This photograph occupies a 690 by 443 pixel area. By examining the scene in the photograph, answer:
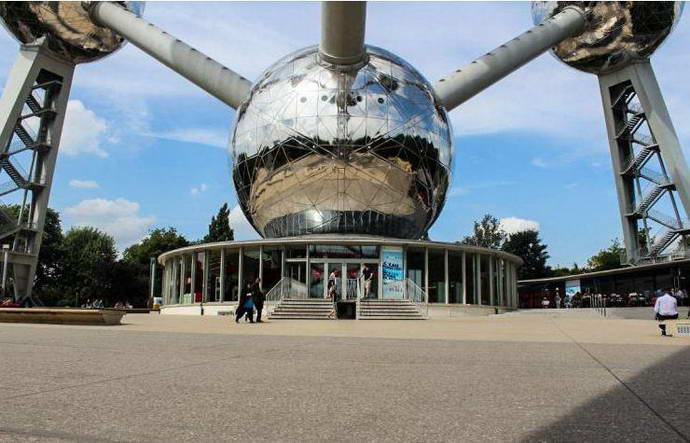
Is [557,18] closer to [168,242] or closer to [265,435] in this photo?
[265,435]

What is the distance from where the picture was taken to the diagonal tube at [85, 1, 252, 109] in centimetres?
3203

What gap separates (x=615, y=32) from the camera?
4291cm

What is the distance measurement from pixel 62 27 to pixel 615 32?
3679 cm

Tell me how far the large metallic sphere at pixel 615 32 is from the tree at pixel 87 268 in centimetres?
4500

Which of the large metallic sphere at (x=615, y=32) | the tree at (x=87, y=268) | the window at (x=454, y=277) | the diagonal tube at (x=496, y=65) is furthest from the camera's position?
the tree at (x=87, y=268)

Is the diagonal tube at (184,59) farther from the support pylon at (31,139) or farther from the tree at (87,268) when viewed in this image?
the tree at (87,268)

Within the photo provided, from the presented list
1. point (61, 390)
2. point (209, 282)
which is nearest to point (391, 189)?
point (209, 282)

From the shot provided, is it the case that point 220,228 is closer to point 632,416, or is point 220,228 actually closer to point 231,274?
point 231,274

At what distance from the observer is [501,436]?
3.21m

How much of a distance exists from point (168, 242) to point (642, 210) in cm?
4759

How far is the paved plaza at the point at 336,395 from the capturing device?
3272mm

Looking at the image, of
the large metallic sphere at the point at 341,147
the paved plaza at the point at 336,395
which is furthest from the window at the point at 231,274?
the paved plaza at the point at 336,395

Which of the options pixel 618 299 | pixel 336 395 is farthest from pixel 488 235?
pixel 336 395

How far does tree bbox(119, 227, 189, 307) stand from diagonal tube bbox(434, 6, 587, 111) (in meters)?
38.2
